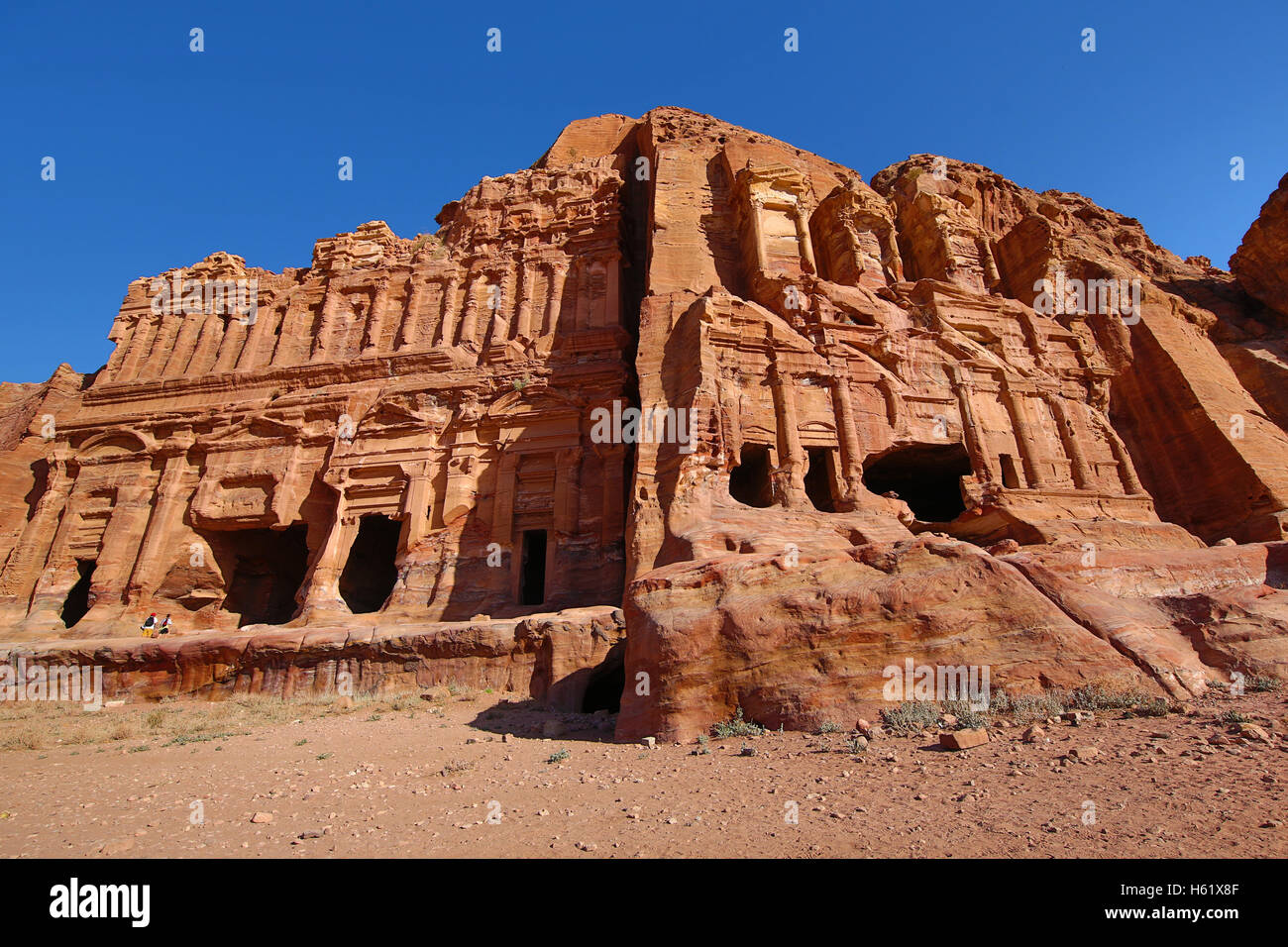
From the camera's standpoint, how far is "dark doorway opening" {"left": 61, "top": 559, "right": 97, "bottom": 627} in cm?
2434

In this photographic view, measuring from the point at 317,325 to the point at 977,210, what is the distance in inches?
1229

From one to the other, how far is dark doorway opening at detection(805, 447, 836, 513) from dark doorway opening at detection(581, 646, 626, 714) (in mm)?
6628

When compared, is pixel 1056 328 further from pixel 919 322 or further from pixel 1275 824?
pixel 1275 824

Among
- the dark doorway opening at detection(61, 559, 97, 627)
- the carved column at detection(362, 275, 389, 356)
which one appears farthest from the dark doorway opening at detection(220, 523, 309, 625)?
the carved column at detection(362, 275, 389, 356)

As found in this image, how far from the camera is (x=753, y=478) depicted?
1830 centimetres

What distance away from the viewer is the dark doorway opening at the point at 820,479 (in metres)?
16.8

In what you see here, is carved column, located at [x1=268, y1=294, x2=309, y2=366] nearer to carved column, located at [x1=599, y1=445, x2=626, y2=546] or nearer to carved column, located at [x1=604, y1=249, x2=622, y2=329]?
carved column, located at [x1=604, y1=249, x2=622, y2=329]

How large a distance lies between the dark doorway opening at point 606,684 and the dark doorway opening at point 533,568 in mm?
7841

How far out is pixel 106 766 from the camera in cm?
898

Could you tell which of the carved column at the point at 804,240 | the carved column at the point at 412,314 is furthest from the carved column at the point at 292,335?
the carved column at the point at 804,240

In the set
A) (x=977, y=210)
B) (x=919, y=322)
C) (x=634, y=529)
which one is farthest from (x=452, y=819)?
(x=977, y=210)

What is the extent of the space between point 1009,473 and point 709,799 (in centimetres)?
1535
